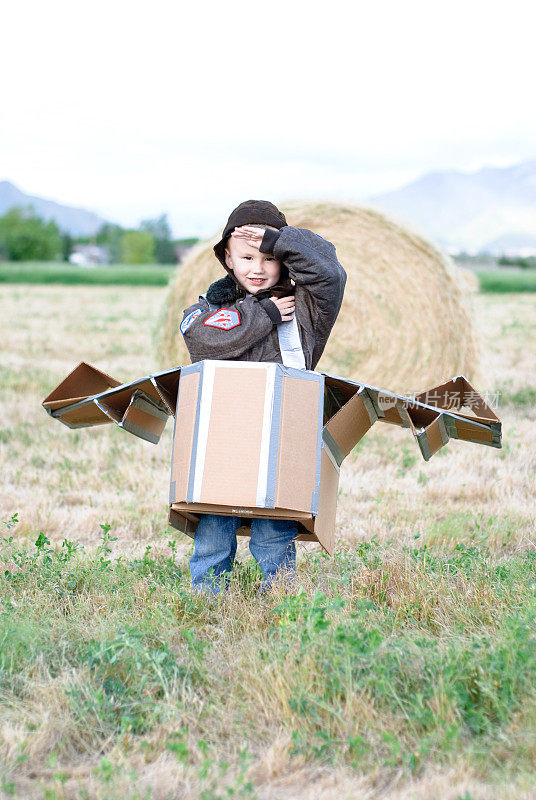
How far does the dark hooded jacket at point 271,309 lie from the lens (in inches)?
130

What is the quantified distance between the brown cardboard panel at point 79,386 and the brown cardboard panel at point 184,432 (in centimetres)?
44

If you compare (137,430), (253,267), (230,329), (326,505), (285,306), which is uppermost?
(253,267)

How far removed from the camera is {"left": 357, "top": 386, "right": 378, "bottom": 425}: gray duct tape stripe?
342 cm

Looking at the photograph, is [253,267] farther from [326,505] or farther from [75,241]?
[75,241]

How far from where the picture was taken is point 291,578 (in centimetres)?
346

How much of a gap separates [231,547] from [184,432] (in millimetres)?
580

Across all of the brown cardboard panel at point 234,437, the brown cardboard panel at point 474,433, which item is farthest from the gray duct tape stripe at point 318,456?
the brown cardboard panel at point 474,433

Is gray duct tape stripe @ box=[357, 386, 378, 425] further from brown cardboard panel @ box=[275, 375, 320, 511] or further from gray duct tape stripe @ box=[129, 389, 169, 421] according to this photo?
gray duct tape stripe @ box=[129, 389, 169, 421]

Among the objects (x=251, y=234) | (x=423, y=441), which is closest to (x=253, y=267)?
(x=251, y=234)

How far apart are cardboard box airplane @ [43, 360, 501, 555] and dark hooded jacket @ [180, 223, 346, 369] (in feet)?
0.53

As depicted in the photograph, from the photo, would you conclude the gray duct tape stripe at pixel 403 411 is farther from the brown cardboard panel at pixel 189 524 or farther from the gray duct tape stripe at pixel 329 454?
the brown cardboard panel at pixel 189 524

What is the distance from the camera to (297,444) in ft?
10.3

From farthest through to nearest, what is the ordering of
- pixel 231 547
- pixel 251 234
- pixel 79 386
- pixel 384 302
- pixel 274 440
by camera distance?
pixel 384 302, pixel 79 386, pixel 231 547, pixel 251 234, pixel 274 440

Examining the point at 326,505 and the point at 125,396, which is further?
the point at 125,396
